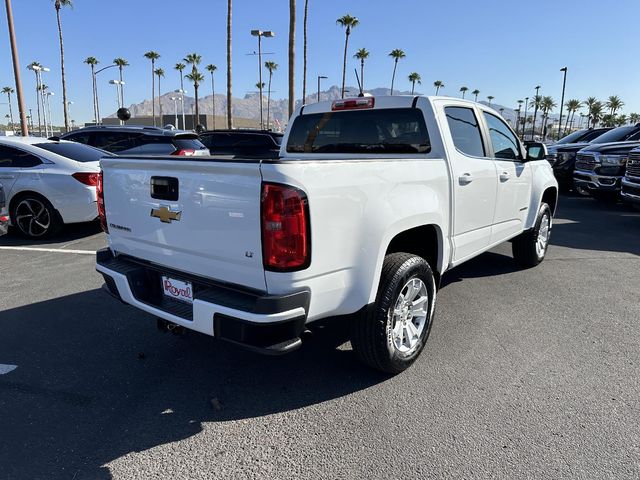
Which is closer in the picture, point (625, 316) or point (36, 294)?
point (625, 316)

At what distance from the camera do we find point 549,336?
3941mm

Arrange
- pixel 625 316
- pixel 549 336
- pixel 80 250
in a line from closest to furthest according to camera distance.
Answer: pixel 549 336 < pixel 625 316 < pixel 80 250

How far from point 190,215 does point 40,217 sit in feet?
18.9

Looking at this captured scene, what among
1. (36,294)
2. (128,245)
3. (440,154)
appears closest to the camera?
(128,245)

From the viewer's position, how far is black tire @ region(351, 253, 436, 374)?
2.97 meters

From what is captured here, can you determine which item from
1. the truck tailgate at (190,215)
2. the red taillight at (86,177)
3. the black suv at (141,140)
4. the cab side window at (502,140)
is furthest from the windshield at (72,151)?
the cab side window at (502,140)

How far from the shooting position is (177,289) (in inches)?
116

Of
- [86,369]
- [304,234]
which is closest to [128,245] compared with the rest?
[86,369]

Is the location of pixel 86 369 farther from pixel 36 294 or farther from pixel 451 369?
pixel 451 369

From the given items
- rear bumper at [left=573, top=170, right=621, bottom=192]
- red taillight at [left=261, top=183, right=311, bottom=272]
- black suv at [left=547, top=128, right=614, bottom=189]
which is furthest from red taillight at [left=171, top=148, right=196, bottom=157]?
black suv at [left=547, top=128, right=614, bottom=189]

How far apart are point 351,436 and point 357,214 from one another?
1.27 m

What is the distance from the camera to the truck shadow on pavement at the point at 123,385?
8.38ft

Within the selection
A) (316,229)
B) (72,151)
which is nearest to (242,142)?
(72,151)

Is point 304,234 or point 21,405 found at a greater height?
point 304,234
